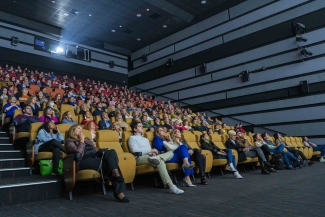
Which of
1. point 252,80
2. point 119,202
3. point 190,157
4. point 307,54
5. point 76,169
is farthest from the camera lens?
point 252,80

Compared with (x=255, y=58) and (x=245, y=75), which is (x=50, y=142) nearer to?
(x=245, y=75)

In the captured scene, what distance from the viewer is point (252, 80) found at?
7.68 meters

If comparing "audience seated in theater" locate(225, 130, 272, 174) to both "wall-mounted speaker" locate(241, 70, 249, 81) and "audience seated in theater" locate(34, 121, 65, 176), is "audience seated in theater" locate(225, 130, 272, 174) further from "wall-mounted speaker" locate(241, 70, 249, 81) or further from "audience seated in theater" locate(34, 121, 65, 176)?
"wall-mounted speaker" locate(241, 70, 249, 81)

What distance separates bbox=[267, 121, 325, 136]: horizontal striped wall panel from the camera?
6547mm

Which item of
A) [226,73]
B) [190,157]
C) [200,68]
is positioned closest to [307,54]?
[226,73]

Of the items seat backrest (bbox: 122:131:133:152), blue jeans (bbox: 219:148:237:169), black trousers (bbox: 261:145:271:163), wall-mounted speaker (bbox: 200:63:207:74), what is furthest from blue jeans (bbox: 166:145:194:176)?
wall-mounted speaker (bbox: 200:63:207:74)

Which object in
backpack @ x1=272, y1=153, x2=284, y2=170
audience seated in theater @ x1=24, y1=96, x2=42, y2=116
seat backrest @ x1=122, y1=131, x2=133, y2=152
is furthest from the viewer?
backpack @ x1=272, y1=153, x2=284, y2=170

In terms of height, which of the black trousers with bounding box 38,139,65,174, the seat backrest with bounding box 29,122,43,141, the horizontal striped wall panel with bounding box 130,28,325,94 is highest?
the horizontal striped wall panel with bounding box 130,28,325,94

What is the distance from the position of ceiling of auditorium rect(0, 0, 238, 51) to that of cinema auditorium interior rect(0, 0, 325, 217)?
61 millimetres

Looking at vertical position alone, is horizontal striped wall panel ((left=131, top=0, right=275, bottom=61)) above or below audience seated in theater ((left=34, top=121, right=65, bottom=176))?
above

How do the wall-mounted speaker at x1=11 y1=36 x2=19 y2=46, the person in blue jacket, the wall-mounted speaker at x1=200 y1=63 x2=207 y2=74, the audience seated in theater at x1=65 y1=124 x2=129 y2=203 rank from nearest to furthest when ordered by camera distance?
1. the audience seated in theater at x1=65 y1=124 x2=129 y2=203
2. the person in blue jacket
3. the wall-mounted speaker at x1=11 y1=36 x2=19 y2=46
4. the wall-mounted speaker at x1=200 y1=63 x2=207 y2=74

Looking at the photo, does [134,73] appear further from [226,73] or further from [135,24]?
[226,73]

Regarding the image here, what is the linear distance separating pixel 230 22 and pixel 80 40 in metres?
5.72

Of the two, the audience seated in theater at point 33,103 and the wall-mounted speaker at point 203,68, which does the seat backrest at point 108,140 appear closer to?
the audience seated in theater at point 33,103
